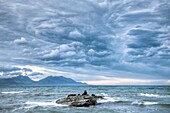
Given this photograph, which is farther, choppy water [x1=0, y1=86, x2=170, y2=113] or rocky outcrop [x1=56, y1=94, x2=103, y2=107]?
rocky outcrop [x1=56, y1=94, x2=103, y2=107]

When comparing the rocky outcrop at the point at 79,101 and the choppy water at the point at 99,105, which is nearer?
the choppy water at the point at 99,105

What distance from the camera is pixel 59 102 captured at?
3669 cm

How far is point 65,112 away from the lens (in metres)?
27.6

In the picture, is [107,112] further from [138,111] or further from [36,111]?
[36,111]

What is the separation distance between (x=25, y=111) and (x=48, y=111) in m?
2.77

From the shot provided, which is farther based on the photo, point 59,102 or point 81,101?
point 59,102

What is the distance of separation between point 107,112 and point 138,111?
4.00m

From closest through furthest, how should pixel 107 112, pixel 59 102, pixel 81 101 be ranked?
1. pixel 107 112
2. pixel 81 101
3. pixel 59 102

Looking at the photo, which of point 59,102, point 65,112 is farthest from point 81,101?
point 65,112

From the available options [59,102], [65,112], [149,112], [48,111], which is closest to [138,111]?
[149,112]

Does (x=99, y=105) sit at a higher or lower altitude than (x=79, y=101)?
lower

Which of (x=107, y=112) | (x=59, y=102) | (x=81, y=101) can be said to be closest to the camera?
(x=107, y=112)

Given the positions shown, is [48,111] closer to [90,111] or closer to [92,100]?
[90,111]

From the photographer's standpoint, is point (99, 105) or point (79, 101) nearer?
point (99, 105)
